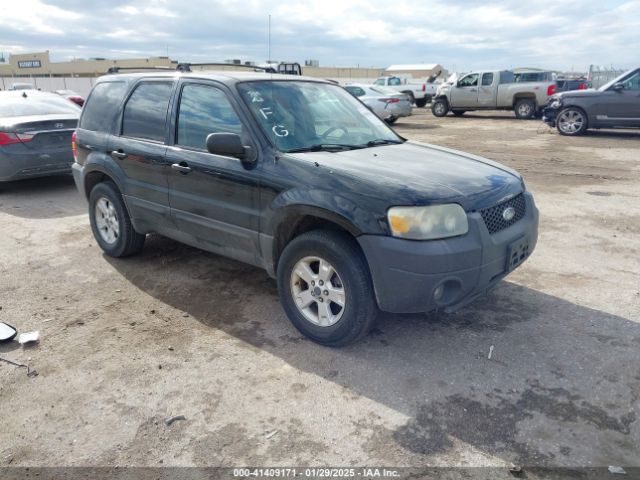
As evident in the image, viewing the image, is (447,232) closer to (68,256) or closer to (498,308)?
(498,308)

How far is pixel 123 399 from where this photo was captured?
121 inches

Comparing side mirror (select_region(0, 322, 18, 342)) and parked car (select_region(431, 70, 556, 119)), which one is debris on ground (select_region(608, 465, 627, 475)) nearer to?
side mirror (select_region(0, 322, 18, 342))

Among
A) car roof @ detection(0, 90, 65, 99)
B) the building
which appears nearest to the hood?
car roof @ detection(0, 90, 65, 99)

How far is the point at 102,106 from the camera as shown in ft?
16.9

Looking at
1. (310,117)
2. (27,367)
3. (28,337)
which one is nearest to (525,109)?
(310,117)

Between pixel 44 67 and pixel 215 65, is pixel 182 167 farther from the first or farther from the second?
pixel 44 67

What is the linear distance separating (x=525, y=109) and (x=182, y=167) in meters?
19.5

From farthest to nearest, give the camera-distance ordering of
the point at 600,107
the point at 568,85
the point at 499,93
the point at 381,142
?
the point at 568,85
the point at 499,93
the point at 600,107
the point at 381,142

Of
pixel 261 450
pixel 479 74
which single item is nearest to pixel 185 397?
pixel 261 450

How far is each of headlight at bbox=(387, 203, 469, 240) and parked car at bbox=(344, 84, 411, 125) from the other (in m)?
15.6

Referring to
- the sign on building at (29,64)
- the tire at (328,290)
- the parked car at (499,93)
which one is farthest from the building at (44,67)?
the tire at (328,290)

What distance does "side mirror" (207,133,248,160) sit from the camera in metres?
3.56

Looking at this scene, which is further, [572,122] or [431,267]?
[572,122]

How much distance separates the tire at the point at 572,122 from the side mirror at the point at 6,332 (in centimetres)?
1460
